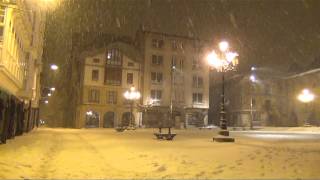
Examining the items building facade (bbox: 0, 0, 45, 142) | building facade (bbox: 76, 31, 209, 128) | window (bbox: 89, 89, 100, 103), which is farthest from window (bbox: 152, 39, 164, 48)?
building facade (bbox: 0, 0, 45, 142)

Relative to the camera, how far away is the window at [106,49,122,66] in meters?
55.9

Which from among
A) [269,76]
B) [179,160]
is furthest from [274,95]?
[179,160]

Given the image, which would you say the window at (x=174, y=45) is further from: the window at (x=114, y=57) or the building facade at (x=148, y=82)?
the window at (x=114, y=57)

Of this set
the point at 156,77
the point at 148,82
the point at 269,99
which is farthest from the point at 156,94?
the point at 269,99

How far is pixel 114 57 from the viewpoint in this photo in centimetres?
5631

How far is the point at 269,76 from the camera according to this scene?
230ft

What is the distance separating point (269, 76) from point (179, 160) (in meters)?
62.7

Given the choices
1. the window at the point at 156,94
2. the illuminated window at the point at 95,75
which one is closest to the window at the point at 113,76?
the illuminated window at the point at 95,75

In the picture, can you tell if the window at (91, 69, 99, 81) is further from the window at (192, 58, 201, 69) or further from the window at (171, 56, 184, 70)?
the window at (192, 58, 201, 69)

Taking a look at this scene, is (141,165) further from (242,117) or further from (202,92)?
(242,117)

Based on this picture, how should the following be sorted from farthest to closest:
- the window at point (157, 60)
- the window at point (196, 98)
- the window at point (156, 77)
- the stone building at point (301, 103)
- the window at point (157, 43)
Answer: the stone building at point (301, 103) → the window at point (196, 98) → the window at point (157, 43) → the window at point (157, 60) → the window at point (156, 77)

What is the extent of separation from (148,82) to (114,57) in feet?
22.3

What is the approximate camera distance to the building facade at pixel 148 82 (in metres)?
54.3

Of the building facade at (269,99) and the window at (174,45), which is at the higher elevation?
the window at (174,45)
